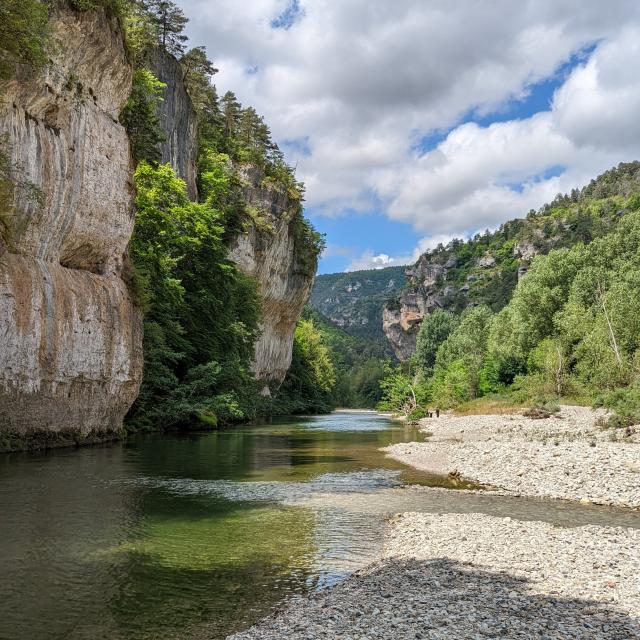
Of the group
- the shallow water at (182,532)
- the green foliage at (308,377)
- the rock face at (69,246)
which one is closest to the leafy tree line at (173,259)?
the rock face at (69,246)

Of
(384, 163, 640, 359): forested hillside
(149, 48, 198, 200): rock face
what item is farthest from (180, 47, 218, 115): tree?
(384, 163, 640, 359): forested hillside

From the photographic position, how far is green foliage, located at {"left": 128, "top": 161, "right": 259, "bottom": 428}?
3400cm

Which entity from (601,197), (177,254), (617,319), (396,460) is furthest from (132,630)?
(601,197)

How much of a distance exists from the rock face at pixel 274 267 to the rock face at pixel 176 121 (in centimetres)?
881

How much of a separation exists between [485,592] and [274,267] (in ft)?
205

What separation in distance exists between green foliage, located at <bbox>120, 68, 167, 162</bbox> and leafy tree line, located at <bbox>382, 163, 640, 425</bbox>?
1136 inches

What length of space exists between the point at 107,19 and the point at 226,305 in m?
22.2

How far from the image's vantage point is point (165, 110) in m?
44.5

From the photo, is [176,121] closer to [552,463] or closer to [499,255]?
[552,463]

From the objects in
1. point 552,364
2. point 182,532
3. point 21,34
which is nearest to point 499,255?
point 552,364

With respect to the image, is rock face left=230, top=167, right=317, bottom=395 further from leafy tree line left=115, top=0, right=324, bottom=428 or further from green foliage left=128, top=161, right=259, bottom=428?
green foliage left=128, top=161, right=259, bottom=428

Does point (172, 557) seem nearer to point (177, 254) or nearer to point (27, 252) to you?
point (27, 252)

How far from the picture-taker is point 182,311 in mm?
38938

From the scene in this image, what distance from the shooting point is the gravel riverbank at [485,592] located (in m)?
6.23
